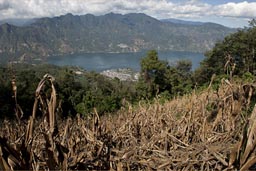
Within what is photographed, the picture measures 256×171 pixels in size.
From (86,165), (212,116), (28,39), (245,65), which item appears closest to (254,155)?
(86,165)

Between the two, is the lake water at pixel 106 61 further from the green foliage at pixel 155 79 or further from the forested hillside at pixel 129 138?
the forested hillside at pixel 129 138

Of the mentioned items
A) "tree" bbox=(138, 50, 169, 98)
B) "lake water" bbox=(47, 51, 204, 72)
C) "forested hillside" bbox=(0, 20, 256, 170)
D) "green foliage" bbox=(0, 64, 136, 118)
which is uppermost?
"forested hillside" bbox=(0, 20, 256, 170)

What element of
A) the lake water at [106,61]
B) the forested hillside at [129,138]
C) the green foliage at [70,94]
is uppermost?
the forested hillside at [129,138]

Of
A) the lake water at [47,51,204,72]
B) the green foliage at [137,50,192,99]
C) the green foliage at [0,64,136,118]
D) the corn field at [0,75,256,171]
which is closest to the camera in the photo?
the corn field at [0,75,256,171]

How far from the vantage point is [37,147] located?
1.71m

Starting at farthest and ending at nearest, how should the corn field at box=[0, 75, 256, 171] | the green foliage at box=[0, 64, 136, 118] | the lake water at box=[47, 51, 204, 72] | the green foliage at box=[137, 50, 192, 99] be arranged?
the lake water at box=[47, 51, 204, 72] < the green foliage at box=[137, 50, 192, 99] < the green foliage at box=[0, 64, 136, 118] < the corn field at box=[0, 75, 256, 171]

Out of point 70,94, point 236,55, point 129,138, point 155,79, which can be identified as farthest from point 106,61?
point 129,138

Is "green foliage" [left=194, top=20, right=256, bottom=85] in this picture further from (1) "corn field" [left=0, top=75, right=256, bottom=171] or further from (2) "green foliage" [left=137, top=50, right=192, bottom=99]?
(1) "corn field" [left=0, top=75, right=256, bottom=171]

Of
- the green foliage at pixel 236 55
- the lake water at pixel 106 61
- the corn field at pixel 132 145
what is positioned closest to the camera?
the corn field at pixel 132 145

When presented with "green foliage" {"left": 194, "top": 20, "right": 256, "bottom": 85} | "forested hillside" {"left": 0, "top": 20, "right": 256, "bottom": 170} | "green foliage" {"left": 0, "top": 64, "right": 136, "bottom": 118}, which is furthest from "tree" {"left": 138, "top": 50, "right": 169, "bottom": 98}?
"forested hillside" {"left": 0, "top": 20, "right": 256, "bottom": 170}

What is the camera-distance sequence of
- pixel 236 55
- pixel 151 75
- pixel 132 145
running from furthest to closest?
pixel 236 55
pixel 151 75
pixel 132 145

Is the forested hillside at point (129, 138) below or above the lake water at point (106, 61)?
above

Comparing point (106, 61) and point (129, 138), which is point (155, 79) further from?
point (106, 61)

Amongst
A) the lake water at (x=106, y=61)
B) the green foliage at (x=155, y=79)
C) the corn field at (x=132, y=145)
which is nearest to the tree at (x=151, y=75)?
the green foliage at (x=155, y=79)
